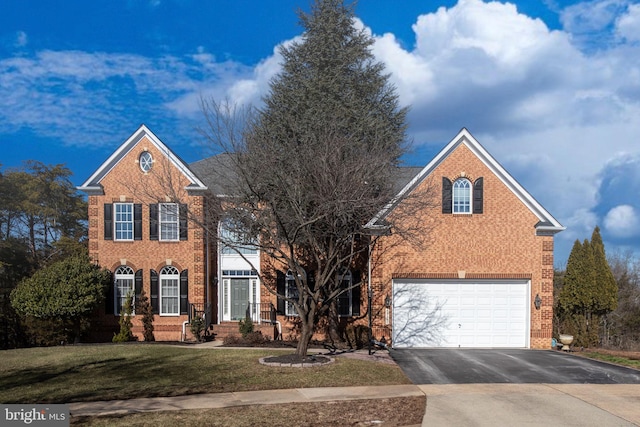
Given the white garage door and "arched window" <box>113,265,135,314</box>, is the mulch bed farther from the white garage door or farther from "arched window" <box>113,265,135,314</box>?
"arched window" <box>113,265,135,314</box>

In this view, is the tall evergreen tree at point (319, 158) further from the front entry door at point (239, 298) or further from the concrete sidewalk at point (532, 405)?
the concrete sidewalk at point (532, 405)

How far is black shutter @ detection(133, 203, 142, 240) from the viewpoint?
2339 cm

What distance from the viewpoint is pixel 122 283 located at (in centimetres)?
2344

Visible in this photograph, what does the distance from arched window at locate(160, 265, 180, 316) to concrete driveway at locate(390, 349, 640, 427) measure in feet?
32.1

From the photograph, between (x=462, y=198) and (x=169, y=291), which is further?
(x=169, y=291)

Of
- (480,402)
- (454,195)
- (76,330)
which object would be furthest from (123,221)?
(480,402)

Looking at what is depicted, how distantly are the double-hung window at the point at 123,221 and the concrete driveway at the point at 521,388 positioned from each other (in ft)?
40.2

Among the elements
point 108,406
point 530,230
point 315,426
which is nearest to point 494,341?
point 530,230

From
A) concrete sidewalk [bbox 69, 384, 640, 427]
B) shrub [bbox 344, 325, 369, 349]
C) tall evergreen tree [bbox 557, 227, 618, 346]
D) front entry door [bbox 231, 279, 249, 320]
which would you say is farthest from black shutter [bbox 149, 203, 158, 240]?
tall evergreen tree [bbox 557, 227, 618, 346]

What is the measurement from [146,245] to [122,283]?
1887 millimetres

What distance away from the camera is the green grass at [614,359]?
54.5 ft

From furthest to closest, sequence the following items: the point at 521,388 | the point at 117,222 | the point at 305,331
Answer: the point at 117,222 → the point at 305,331 → the point at 521,388

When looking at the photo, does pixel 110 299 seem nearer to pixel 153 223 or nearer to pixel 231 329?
pixel 153 223

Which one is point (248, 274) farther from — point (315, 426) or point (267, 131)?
point (315, 426)
